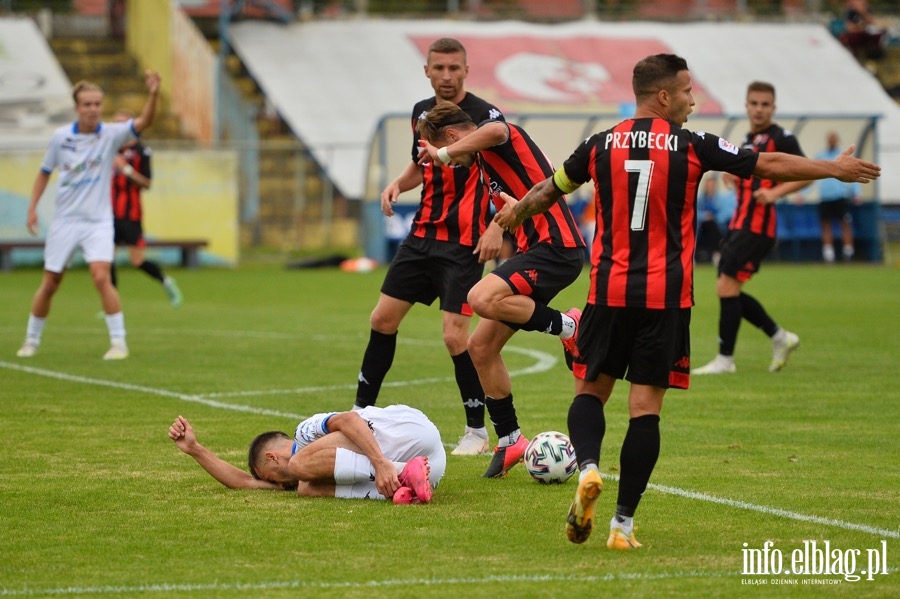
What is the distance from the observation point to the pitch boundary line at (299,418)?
6.44 m

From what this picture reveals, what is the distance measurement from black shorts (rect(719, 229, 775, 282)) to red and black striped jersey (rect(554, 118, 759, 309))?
6.60 metres

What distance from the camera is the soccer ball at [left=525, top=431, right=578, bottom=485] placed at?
25.1ft

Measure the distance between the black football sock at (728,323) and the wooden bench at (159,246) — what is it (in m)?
16.8

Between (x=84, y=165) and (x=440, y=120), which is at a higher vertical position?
(x=440, y=120)

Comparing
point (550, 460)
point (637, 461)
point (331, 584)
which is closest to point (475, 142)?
point (550, 460)

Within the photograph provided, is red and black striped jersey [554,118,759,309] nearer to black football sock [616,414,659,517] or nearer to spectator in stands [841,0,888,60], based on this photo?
black football sock [616,414,659,517]

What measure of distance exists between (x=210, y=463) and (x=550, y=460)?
180 cm

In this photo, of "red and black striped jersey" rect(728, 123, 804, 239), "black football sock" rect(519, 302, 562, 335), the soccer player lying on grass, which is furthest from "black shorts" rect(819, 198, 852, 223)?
the soccer player lying on grass

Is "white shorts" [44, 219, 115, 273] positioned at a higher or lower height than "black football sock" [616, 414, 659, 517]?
lower

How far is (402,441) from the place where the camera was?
7266 millimetres

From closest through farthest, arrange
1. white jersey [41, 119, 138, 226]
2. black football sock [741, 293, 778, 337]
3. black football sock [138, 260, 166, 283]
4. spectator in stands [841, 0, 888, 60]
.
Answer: black football sock [741, 293, 778, 337], white jersey [41, 119, 138, 226], black football sock [138, 260, 166, 283], spectator in stands [841, 0, 888, 60]

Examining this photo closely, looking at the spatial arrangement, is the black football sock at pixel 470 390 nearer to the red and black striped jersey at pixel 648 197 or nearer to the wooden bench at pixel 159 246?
the red and black striped jersey at pixel 648 197

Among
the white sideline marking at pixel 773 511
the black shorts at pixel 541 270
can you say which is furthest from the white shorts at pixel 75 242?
the white sideline marking at pixel 773 511

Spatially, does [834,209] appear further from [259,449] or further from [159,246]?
[259,449]
